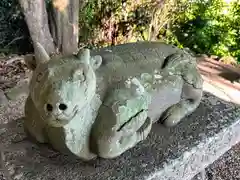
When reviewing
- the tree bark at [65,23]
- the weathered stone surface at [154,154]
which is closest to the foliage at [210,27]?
the tree bark at [65,23]

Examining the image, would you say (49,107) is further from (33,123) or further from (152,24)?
(152,24)

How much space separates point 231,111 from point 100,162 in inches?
22.4

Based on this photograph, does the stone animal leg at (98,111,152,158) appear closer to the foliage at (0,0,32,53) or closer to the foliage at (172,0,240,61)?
the foliage at (0,0,32,53)

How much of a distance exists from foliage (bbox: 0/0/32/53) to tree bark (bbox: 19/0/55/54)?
1.99 ft

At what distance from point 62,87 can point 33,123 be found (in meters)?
0.24

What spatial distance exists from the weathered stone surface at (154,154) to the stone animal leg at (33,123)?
0.06 meters

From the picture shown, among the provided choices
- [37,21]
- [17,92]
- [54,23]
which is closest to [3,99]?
[17,92]

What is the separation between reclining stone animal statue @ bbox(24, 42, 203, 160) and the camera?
0.89 m

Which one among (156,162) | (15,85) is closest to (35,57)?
(156,162)

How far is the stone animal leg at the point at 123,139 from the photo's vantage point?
99 centimetres

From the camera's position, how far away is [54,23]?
2598mm

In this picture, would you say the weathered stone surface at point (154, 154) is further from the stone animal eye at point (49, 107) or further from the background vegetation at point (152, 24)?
the background vegetation at point (152, 24)

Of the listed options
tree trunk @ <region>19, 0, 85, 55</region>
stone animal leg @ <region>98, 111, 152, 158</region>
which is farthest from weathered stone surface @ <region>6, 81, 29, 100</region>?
stone animal leg @ <region>98, 111, 152, 158</region>

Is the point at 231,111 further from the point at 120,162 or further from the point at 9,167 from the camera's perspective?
the point at 9,167
